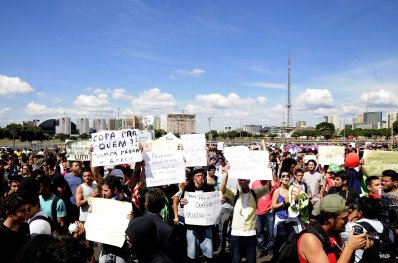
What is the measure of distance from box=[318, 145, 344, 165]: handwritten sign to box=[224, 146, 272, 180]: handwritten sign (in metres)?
5.95

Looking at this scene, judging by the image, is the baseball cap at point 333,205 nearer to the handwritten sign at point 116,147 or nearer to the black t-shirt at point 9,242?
the black t-shirt at point 9,242

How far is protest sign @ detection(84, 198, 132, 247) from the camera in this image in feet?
15.3

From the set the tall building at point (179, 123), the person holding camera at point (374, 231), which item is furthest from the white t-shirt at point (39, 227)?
the tall building at point (179, 123)

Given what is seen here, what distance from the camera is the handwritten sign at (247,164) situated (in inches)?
236

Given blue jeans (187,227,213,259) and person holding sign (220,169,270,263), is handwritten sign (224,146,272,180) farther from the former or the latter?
blue jeans (187,227,213,259)

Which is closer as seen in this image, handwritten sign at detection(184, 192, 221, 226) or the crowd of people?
the crowd of people

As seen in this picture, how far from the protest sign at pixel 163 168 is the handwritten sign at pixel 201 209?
1.66 ft

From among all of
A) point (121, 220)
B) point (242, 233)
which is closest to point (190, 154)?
point (242, 233)

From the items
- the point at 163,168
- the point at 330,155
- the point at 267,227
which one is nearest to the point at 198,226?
the point at 163,168

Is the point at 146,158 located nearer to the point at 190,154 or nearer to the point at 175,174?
the point at 175,174

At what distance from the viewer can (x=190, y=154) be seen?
7227 millimetres

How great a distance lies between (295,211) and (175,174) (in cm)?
223

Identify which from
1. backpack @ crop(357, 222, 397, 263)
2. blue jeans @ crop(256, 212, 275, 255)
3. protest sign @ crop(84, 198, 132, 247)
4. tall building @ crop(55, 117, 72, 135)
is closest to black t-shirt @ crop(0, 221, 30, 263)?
protest sign @ crop(84, 198, 132, 247)

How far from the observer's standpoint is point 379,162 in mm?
8180
